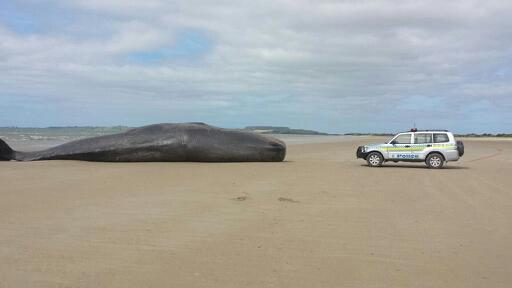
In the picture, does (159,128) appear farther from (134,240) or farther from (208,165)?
(134,240)

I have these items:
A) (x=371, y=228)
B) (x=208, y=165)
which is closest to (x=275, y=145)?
(x=208, y=165)

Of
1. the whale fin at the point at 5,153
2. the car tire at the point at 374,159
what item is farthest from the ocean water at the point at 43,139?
the car tire at the point at 374,159

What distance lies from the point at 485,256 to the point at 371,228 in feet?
5.47

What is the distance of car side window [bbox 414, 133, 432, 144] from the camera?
1856 centimetres

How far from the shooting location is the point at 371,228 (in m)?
7.35

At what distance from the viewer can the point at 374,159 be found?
1856 centimetres

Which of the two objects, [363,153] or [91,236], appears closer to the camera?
[91,236]

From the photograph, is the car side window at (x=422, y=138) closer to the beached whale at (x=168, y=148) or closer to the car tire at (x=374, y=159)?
the car tire at (x=374, y=159)

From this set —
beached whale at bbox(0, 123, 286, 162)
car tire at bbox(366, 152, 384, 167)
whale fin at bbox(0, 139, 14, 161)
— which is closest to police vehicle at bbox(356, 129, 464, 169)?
car tire at bbox(366, 152, 384, 167)

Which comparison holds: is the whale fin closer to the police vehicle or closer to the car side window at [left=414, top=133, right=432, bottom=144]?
the police vehicle

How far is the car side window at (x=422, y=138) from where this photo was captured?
60.9 ft

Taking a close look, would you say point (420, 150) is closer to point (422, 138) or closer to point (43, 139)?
point (422, 138)

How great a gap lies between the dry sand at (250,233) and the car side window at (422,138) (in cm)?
607

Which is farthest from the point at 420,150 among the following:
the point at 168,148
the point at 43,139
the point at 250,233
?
the point at 43,139
